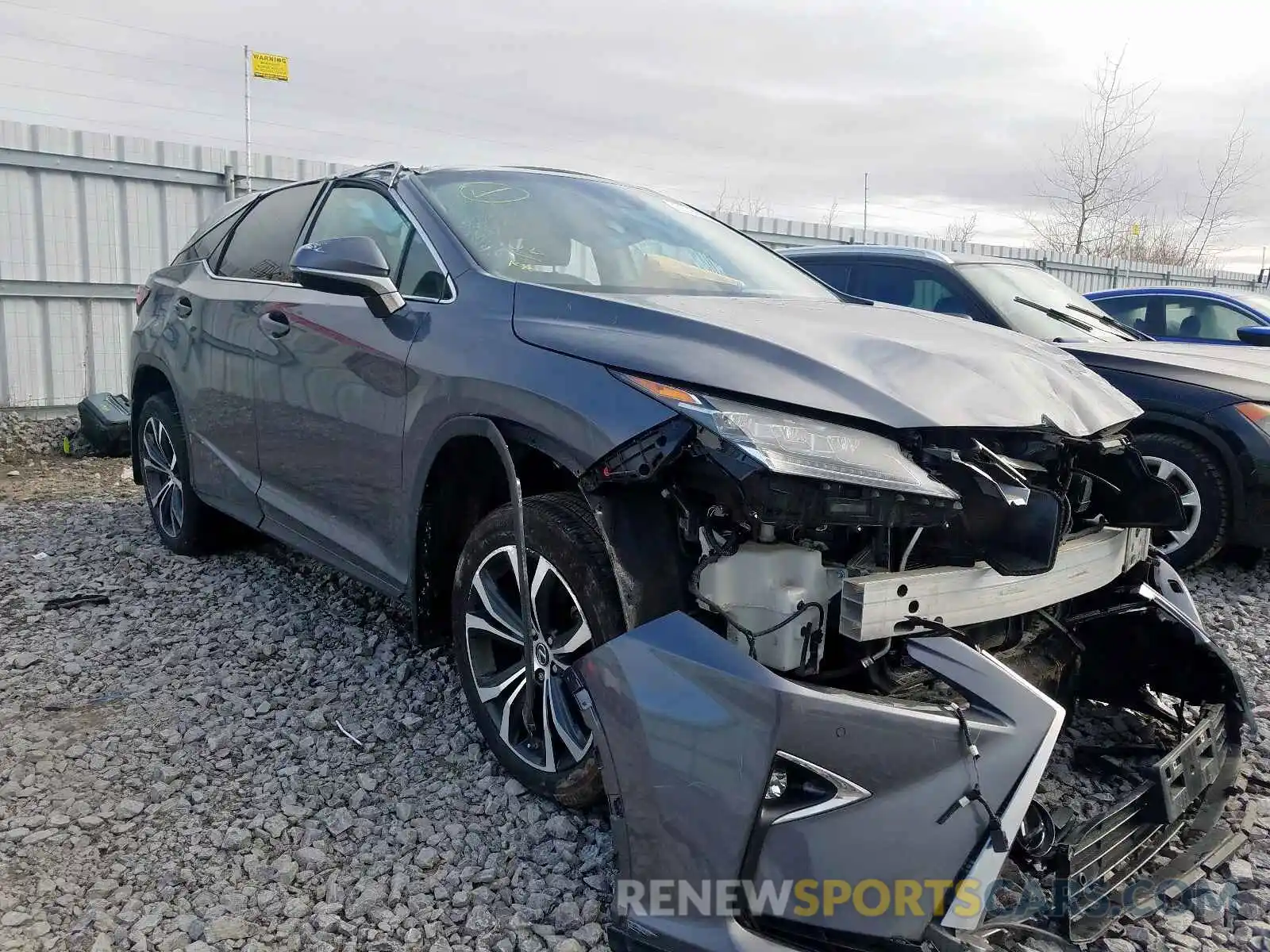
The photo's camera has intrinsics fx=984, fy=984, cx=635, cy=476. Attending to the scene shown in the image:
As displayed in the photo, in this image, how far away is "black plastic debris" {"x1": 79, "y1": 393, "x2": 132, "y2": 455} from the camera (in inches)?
307

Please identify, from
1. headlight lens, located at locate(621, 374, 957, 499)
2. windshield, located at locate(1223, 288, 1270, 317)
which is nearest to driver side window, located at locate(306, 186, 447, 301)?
headlight lens, located at locate(621, 374, 957, 499)

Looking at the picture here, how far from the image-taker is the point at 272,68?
43.5ft

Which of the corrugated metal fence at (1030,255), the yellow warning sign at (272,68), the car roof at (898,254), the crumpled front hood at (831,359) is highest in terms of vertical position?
the yellow warning sign at (272,68)

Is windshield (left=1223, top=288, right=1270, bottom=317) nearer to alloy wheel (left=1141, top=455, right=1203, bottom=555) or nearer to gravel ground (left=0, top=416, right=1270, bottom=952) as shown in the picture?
alloy wheel (left=1141, top=455, right=1203, bottom=555)

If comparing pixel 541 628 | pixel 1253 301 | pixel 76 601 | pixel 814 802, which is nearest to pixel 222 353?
pixel 76 601

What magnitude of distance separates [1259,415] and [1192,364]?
0.46m

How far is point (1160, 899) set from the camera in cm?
223

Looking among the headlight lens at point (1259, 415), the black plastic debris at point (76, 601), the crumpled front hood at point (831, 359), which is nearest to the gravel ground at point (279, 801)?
the black plastic debris at point (76, 601)

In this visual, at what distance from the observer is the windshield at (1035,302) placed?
18.9 feet

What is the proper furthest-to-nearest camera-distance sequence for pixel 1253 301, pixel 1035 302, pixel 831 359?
1. pixel 1253 301
2. pixel 1035 302
3. pixel 831 359

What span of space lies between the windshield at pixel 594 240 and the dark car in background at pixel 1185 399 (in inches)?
70.7

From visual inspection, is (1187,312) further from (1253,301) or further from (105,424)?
(105,424)

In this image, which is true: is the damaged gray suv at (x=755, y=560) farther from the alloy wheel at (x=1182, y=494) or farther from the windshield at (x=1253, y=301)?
the windshield at (x=1253, y=301)

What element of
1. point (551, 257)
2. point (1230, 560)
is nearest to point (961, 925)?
point (551, 257)
